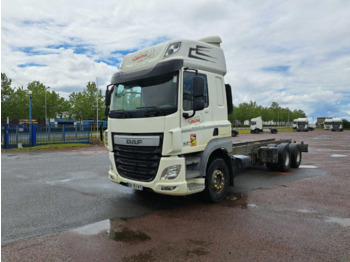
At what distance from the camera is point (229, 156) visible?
650cm

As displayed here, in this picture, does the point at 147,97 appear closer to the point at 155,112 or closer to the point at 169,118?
the point at 155,112

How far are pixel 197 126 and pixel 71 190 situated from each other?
404 centimetres

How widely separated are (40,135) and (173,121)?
2000 centimetres

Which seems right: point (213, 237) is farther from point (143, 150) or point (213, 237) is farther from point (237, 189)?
point (237, 189)

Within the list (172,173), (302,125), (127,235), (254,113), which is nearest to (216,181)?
(172,173)

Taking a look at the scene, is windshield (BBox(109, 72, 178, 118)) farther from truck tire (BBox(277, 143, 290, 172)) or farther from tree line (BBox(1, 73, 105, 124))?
tree line (BBox(1, 73, 105, 124))

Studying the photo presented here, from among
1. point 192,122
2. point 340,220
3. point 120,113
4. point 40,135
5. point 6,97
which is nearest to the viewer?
point 340,220

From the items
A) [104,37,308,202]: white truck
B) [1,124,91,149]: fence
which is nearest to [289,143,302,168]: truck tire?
[104,37,308,202]: white truck

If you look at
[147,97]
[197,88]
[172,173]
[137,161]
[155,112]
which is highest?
[197,88]

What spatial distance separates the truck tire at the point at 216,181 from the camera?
5875 millimetres

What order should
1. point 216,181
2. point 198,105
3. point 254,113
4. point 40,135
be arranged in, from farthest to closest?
point 254,113, point 40,135, point 216,181, point 198,105

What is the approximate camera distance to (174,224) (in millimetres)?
4820

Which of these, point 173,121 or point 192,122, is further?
point 192,122

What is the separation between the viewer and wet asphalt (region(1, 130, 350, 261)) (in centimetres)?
375
